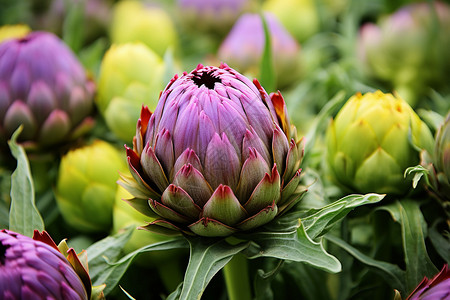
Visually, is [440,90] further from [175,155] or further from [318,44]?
[175,155]

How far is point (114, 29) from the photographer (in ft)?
3.60

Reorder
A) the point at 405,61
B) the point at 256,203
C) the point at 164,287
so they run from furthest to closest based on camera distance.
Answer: the point at 405,61, the point at 164,287, the point at 256,203

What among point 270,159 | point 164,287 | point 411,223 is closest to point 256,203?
point 270,159

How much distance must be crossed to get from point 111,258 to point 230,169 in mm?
187

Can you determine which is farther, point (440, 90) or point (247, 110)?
point (440, 90)

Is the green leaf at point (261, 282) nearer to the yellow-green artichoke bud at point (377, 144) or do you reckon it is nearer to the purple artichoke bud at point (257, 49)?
the yellow-green artichoke bud at point (377, 144)

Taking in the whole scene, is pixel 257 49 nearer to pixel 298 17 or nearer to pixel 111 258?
pixel 298 17

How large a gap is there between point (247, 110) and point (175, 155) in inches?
2.8

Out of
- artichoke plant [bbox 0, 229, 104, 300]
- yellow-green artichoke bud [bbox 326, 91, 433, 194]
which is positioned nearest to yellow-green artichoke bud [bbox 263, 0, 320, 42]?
yellow-green artichoke bud [bbox 326, 91, 433, 194]

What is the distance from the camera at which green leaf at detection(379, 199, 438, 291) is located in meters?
0.47

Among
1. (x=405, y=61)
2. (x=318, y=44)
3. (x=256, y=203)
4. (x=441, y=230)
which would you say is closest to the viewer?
(x=256, y=203)

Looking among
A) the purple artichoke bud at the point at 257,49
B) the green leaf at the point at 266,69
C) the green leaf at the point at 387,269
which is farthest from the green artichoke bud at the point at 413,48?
the green leaf at the point at 387,269

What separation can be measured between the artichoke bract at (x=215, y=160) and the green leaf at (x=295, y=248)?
2cm

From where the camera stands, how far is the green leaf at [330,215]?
0.41 m
